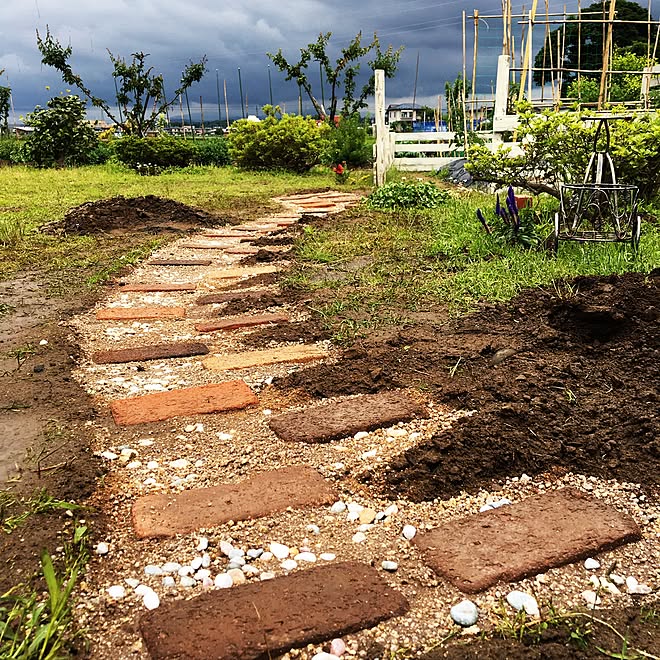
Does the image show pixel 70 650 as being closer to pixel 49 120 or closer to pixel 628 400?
pixel 628 400

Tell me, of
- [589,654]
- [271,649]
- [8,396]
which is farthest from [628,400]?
[8,396]

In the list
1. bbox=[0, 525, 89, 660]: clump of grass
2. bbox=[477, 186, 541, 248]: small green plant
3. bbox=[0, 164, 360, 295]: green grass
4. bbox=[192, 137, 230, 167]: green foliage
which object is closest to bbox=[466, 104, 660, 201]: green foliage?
bbox=[477, 186, 541, 248]: small green plant

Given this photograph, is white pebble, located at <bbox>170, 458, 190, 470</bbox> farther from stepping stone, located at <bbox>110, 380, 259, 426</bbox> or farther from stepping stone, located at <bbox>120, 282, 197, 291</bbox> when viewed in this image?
stepping stone, located at <bbox>120, 282, 197, 291</bbox>

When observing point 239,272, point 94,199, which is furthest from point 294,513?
point 94,199

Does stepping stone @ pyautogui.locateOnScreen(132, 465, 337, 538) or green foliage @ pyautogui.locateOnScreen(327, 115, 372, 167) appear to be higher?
green foliage @ pyautogui.locateOnScreen(327, 115, 372, 167)

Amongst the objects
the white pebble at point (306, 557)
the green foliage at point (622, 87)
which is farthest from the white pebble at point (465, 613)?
the green foliage at point (622, 87)

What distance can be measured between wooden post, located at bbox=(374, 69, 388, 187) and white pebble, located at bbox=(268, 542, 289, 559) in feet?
33.8

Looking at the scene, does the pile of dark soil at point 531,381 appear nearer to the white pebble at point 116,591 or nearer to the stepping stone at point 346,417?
the stepping stone at point 346,417

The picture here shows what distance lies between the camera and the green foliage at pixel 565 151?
16.7 feet

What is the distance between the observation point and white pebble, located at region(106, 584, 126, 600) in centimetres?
144

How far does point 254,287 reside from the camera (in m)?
4.54

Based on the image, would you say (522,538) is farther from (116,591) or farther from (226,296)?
(226,296)

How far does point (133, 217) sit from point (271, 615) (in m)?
6.73

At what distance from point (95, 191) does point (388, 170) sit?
524 cm
